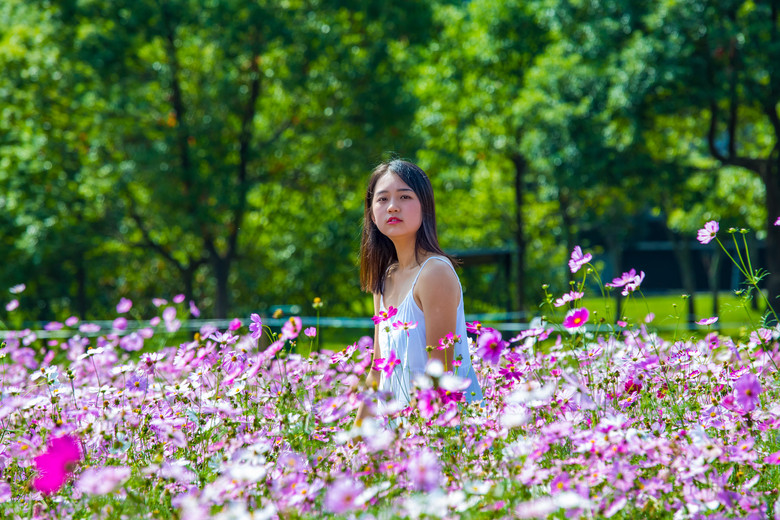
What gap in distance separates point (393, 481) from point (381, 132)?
36.0 ft

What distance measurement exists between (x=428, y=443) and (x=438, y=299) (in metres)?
0.67

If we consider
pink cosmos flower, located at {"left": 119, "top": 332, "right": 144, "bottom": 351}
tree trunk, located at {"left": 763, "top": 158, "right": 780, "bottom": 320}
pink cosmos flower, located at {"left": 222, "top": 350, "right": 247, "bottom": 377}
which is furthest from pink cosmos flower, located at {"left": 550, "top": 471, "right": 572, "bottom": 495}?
tree trunk, located at {"left": 763, "top": 158, "right": 780, "bottom": 320}

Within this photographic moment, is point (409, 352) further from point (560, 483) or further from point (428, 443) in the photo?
point (560, 483)

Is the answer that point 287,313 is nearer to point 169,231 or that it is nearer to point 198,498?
point 169,231

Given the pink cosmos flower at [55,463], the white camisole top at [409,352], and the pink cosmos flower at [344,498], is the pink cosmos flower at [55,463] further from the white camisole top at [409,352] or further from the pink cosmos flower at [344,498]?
the white camisole top at [409,352]

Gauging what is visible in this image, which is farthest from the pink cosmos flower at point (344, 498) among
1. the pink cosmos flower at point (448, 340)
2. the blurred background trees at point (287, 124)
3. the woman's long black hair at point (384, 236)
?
the blurred background trees at point (287, 124)

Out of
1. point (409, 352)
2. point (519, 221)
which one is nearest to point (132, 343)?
point (409, 352)

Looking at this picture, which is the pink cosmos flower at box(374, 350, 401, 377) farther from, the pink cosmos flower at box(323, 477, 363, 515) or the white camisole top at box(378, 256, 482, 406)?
the pink cosmos flower at box(323, 477, 363, 515)

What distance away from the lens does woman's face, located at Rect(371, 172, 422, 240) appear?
10.1 feet

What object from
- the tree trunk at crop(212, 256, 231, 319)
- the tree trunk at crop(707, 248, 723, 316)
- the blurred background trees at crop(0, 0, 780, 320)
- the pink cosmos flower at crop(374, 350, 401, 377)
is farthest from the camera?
the tree trunk at crop(707, 248, 723, 316)

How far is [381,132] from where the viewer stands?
12.7m

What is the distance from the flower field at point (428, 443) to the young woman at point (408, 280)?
11 cm

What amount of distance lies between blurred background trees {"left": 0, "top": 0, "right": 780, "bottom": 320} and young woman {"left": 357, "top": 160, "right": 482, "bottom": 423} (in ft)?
26.5

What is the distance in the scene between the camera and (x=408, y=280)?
3.03 metres
